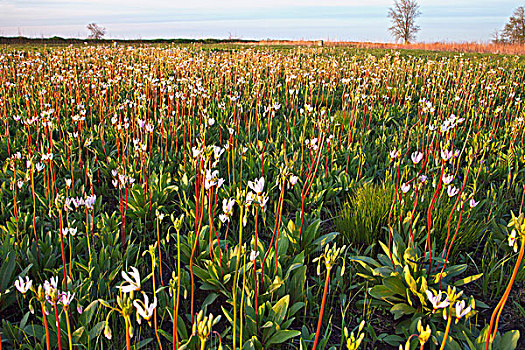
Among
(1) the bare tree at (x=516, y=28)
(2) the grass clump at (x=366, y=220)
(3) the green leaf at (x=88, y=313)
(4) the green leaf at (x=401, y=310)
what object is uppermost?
(1) the bare tree at (x=516, y=28)

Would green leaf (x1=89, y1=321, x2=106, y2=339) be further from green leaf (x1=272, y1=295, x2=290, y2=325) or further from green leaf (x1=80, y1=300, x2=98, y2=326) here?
green leaf (x1=272, y1=295, x2=290, y2=325)

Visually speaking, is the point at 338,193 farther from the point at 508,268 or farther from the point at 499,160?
the point at 499,160

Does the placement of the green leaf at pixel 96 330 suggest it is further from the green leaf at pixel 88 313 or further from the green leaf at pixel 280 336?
the green leaf at pixel 280 336

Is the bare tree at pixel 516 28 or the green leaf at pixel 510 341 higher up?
the bare tree at pixel 516 28

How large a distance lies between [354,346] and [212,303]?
4.02 ft

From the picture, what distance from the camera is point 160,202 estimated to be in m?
3.15

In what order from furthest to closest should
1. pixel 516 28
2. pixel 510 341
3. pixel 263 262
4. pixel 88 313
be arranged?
pixel 516 28 < pixel 263 262 < pixel 88 313 < pixel 510 341

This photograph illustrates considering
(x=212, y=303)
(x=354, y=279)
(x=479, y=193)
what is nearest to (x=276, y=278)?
(x=212, y=303)

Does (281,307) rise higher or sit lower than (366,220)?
lower

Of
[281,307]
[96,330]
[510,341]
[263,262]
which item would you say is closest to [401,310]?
[510,341]

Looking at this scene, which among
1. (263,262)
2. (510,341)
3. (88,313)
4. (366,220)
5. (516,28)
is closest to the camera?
(510,341)

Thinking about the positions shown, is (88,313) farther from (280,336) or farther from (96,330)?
(280,336)

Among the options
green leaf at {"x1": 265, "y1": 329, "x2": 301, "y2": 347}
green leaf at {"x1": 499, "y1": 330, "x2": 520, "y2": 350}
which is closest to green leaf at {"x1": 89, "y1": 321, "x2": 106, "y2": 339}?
green leaf at {"x1": 265, "y1": 329, "x2": 301, "y2": 347}

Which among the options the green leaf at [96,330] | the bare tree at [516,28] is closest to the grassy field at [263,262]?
the green leaf at [96,330]
